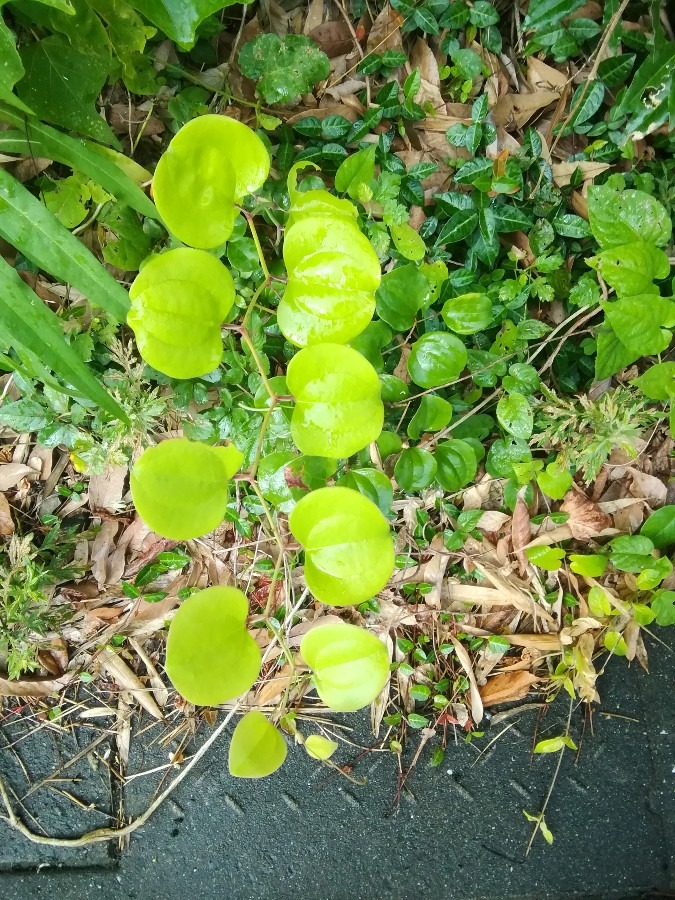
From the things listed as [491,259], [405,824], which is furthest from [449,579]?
[491,259]

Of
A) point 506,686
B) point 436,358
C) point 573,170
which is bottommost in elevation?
point 506,686

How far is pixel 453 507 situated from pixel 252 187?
30.5 inches

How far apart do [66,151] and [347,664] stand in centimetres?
87

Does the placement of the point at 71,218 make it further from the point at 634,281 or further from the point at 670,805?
the point at 670,805

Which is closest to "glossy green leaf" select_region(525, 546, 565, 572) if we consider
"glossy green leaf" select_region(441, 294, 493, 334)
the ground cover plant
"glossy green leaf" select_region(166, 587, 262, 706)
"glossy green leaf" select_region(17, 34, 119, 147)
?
the ground cover plant

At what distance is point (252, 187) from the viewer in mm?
791

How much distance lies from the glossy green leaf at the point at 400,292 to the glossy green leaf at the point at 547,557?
1.92 ft

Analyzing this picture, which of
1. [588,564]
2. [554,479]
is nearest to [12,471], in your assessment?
[554,479]

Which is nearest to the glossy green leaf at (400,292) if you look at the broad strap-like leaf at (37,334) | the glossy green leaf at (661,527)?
the broad strap-like leaf at (37,334)

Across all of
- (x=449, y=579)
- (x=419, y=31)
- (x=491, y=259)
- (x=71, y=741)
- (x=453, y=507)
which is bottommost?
(x=71, y=741)

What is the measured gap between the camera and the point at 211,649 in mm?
739

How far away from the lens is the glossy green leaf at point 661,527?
1316mm

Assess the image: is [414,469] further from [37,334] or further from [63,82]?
[63,82]

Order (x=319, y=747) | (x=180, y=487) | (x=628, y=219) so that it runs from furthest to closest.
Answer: (x=628, y=219)
(x=319, y=747)
(x=180, y=487)
